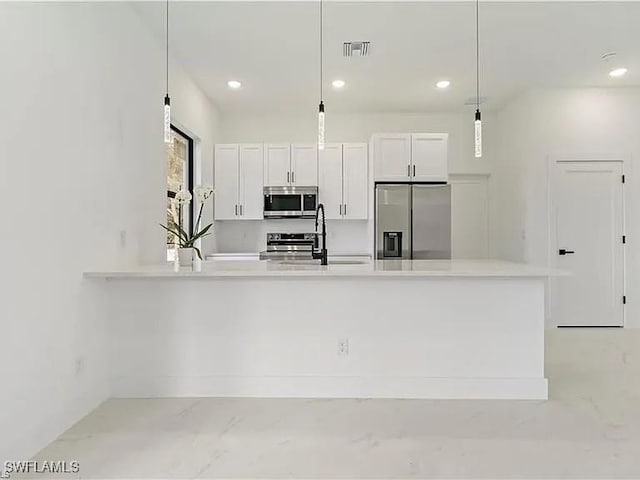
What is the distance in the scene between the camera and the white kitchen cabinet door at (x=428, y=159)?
551 centimetres

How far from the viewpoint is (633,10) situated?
3.42 m

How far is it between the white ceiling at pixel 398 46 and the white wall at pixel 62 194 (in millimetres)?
764

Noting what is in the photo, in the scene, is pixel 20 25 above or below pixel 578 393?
above

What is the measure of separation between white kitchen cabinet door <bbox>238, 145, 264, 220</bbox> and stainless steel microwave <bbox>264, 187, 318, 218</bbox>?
0.42ft

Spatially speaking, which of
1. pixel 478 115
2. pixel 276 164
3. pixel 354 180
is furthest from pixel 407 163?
pixel 478 115

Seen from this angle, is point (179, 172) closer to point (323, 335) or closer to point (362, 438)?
point (323, 335)

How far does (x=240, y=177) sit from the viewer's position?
5.80 meters

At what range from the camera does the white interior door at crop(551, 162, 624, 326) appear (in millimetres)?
5262

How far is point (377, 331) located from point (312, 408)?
665 millimetres

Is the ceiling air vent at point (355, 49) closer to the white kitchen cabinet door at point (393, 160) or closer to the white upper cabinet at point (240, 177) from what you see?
the white kitchen cabinet door at point (393, 160)

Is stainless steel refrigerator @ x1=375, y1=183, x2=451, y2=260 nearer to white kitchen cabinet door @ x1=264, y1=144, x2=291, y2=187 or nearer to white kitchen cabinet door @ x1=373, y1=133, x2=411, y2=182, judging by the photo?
white kitchen cabinet door @ x1=373, y1=133, x2=411, y2=182

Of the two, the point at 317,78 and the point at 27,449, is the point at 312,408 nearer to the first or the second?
the point at 27,449

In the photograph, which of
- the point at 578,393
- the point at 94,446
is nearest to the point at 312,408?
the point at 94,446

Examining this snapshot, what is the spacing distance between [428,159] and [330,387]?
337 centimetres
